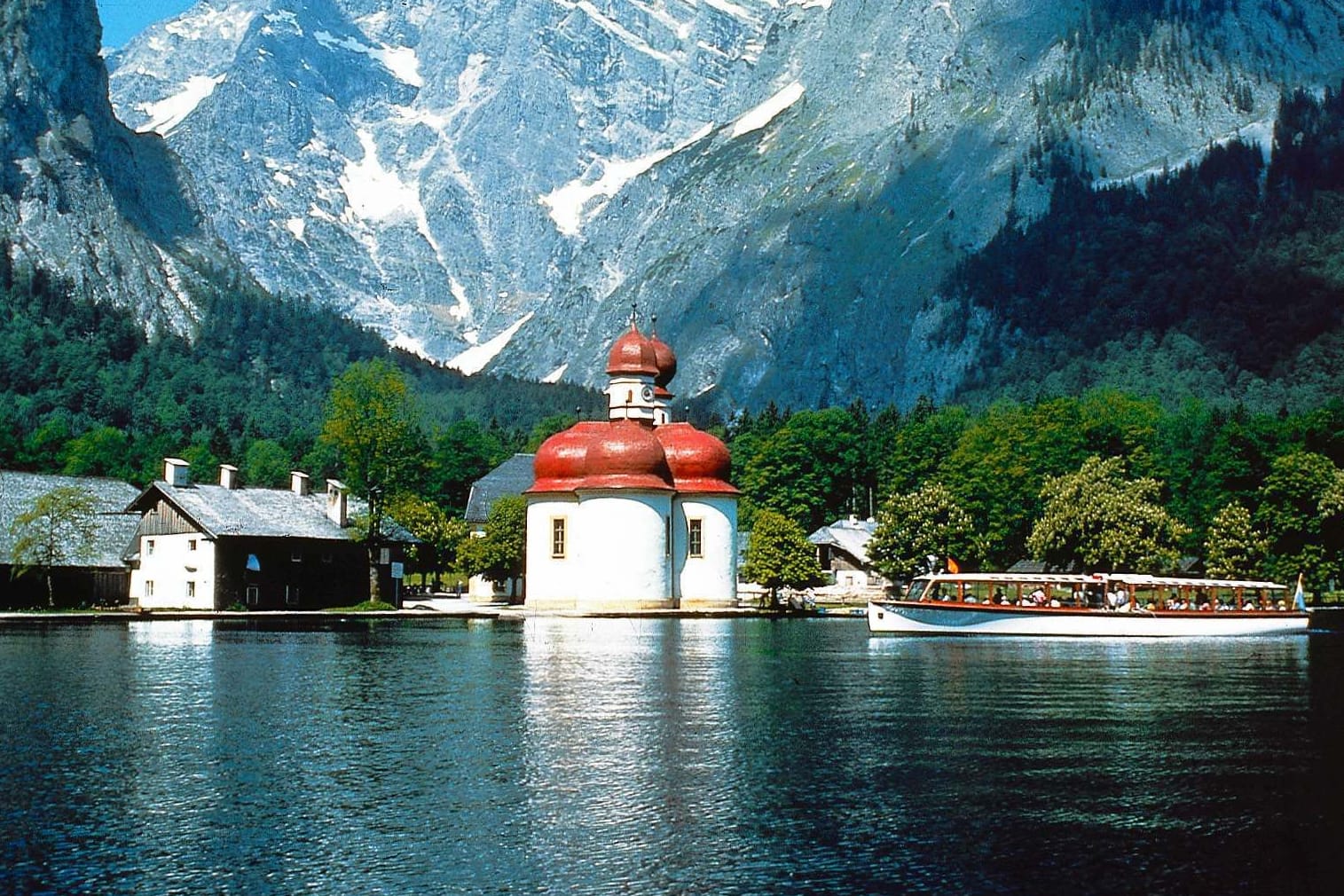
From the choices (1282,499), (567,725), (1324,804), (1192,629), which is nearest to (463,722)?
(567,725)

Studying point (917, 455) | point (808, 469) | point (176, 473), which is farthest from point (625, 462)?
point (808, 469)

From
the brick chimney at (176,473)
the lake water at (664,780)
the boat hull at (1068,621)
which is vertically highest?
the brick chimney at (176,473)

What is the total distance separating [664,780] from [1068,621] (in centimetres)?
5400

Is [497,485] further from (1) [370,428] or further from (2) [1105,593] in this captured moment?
(2) [1105,593]

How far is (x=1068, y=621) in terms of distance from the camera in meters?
79.3

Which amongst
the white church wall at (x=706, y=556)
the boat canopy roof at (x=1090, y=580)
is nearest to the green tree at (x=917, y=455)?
the white church wall at (x=706, y=556)

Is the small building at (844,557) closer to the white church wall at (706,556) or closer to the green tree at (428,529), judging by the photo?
the green tree at (428,529)

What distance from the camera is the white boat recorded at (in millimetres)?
77562

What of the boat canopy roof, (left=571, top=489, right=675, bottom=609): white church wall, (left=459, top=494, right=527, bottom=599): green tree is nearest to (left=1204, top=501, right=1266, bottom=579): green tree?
the boat canopy roof

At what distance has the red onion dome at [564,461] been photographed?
335 ft

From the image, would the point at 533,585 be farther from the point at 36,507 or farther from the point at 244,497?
the point at 36,507

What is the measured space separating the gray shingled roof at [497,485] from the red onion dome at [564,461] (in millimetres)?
57105

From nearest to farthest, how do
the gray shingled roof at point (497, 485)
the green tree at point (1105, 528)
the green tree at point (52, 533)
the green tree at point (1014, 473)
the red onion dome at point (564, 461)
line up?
1. the green tree at point (52, 533)
2. the red onion dome at point (564, 461)
3. the green tree at point (1105, 528)
4. the green tree at point (1014, 473)
5. the gray shingled roof at point (497, 485)

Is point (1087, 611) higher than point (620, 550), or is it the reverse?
point (620, 550)
